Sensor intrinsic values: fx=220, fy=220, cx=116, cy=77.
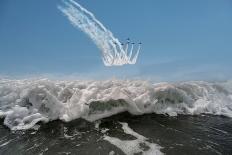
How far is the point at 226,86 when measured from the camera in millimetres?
24656

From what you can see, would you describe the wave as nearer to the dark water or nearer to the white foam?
the dark water

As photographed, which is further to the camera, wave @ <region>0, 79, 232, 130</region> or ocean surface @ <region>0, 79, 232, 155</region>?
wave @ <region>0, 79, 232, 130</region>

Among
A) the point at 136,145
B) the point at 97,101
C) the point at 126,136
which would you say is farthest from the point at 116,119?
the point at 136,145

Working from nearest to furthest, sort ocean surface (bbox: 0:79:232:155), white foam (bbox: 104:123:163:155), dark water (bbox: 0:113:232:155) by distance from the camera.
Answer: white foam (bbox: 104:123:163:155), dark water (bbox: 0:113:232:155), ocean surface (bbox: 0:79:232:155)

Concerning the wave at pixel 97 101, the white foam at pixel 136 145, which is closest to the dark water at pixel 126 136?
the white foam at pixel 136 145

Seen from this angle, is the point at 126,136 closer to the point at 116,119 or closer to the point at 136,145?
the point at 136,145

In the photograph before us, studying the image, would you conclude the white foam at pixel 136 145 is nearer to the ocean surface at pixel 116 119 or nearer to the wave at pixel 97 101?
the ocean surface at pixel 116 119

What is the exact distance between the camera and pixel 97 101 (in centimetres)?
1781

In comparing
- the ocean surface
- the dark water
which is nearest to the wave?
the ocean surface

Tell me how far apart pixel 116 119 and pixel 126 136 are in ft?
11.8

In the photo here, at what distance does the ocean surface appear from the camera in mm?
11281

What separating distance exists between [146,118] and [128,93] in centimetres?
357

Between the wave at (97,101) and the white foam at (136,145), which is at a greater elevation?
the wave at (97,101)

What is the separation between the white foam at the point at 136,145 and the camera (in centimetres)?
1049
